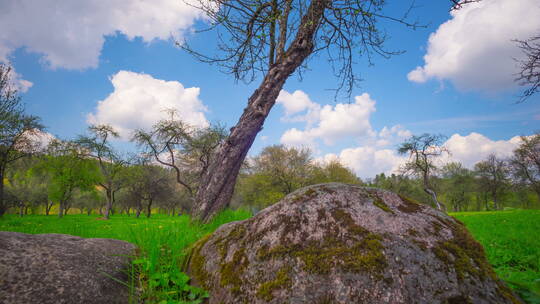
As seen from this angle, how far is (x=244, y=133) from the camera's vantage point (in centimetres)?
504

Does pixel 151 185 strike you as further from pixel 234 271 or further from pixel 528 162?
pixel 528 162

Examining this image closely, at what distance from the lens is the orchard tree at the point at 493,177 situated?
49531 mm

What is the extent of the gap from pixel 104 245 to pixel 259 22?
6234mm

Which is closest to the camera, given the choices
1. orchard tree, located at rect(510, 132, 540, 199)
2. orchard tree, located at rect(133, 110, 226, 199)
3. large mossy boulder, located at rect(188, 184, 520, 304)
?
large mossy boulder, located at rect(188, 184, 520, 304)

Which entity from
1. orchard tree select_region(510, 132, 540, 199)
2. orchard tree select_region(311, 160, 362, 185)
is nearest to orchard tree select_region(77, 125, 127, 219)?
orchard tree select_region(311, 160, 362, 185)

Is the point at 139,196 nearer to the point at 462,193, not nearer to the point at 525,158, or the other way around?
the point at 525,158

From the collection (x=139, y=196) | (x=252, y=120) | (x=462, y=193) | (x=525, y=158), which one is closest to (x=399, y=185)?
(x=462, y=193)

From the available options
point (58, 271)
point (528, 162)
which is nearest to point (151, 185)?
point (58, 271)

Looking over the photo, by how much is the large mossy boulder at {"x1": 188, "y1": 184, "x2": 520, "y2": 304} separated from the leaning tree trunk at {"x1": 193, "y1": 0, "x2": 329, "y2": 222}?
272 centimetres

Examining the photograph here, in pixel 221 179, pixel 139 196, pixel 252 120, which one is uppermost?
pixel 252 120

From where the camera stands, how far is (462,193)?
2269 inches

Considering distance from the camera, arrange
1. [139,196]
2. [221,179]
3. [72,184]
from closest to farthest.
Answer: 1. [221,179]
2. [72,184]
3. [139,196]

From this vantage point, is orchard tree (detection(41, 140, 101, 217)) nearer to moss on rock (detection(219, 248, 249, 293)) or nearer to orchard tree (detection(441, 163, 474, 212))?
moss on rock (detection(219, 248, 249, 293))

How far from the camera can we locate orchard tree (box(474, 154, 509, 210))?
163 feet
